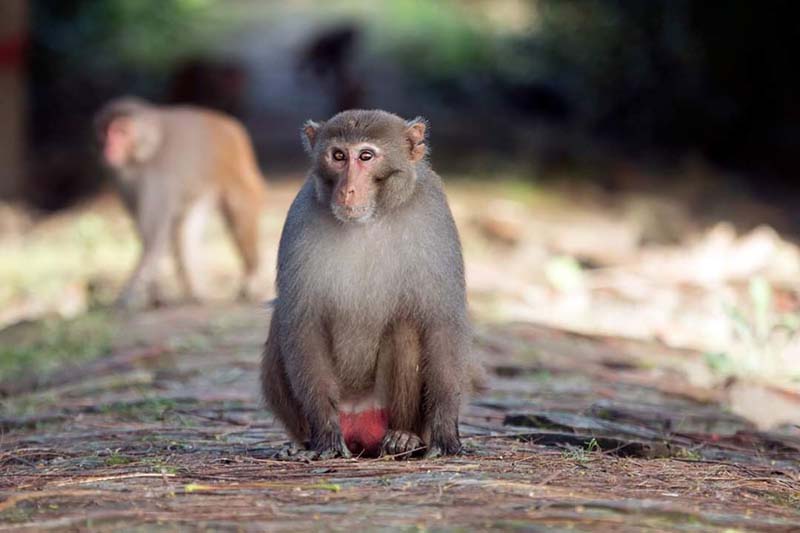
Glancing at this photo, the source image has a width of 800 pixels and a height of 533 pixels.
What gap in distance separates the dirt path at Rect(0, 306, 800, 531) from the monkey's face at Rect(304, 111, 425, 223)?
1.00 meters

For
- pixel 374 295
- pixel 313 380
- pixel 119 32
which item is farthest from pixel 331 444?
pixel 119 32

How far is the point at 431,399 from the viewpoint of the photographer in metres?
5.27

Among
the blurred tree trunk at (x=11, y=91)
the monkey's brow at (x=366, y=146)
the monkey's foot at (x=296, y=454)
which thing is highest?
the blurred tree trunk at (x=11, y=91)

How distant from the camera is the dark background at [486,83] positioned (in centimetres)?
1739

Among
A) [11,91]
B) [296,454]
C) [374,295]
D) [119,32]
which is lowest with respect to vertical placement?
[296,454]

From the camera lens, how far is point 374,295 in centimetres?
523

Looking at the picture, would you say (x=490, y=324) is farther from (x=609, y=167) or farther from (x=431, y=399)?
(x=609, y=167)

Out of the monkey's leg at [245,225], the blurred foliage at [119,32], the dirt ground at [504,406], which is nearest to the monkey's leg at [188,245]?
the monkey's leg at [245,225]

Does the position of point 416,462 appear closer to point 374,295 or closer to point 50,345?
point 374,295

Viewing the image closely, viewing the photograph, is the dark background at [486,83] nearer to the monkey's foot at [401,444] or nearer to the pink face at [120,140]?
the pink face at [120,140]

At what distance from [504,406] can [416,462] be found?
193 cm

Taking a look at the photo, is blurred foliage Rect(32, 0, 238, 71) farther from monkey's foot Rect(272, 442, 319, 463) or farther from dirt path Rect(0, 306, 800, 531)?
monkey's foot Rect(272, 442, 319, 463)

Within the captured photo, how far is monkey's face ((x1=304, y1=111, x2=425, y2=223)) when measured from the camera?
17.2ft

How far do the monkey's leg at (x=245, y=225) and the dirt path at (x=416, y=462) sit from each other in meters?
2.80
